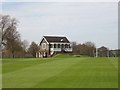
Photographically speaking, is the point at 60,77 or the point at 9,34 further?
the point at 9,34

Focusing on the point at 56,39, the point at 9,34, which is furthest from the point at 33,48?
the point at 9,34

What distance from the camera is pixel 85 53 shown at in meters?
142

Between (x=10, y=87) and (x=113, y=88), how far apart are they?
16.4 feet

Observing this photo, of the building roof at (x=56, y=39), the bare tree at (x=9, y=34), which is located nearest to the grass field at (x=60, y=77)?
the bare tree at (x=9, y=34)

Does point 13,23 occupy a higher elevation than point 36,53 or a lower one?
Answer: higher

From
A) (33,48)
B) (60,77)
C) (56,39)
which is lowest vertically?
(60,77)

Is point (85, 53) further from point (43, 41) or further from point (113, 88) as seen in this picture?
point (113, 88)

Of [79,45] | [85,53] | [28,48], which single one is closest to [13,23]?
[28,48]

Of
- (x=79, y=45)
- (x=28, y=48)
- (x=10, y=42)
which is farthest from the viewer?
(x=79, y=45)

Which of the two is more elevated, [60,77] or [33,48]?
[33,48]

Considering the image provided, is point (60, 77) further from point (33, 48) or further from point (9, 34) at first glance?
point (33, 48)

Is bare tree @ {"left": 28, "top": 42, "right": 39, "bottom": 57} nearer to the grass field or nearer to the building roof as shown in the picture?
the building roof

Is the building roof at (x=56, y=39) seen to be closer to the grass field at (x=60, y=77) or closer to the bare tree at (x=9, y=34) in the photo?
the bare tree at (x=9, y=34)

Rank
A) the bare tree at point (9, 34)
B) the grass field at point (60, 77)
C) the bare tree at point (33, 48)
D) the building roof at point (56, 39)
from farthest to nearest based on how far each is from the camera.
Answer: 1. the building roof at point (56, 39)
2. the bare tree at point (33, 48)
3. the bare tree at point (9, 34)
4. the grass field at point (60, 77)
